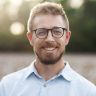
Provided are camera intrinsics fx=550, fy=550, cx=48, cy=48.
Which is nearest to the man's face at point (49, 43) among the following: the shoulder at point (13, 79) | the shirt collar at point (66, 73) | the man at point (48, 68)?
the man at point (48, 68)

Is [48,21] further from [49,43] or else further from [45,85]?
[45,85]

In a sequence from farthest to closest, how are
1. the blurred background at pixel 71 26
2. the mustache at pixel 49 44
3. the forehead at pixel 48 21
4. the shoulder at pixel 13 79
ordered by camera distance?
1. the blurred background at pixel 71 26
2. the shoulder at pixel 13 79
3. the forehead at pixel 48 21
4. the mustache at pixel 49 44

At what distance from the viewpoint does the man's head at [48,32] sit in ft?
15.9

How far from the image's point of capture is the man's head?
4.84m

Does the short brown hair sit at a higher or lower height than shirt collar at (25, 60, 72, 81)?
higher

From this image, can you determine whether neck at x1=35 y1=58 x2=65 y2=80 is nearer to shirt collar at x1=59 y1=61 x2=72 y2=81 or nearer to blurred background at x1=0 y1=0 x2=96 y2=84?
shirt collar at x1=59 y1=61 x2=72 y2=81

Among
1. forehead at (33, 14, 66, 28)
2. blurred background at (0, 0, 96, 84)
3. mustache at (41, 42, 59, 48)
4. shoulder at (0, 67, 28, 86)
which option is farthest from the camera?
blurred background at (0, 0, 96, 84)

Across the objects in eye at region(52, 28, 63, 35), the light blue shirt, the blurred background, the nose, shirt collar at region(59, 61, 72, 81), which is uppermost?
eye at region(52, 28, 63, 35)

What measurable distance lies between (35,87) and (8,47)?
833 inches

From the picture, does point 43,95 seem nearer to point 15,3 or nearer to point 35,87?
point 35,87

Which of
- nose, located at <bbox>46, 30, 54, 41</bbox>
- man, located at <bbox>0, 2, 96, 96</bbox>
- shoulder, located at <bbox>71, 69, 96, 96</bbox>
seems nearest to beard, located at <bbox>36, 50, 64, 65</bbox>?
man, located at <bbox>0, 2, 96, 96</bbox>

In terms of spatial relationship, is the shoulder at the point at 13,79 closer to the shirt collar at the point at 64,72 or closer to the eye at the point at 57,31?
the shirt collar at the point at 64,72

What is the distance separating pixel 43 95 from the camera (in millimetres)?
4859

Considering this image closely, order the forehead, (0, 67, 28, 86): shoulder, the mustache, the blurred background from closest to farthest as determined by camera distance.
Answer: the mustache, the forehead, (0, 67, 28, 86): shoulder, the blurred background
